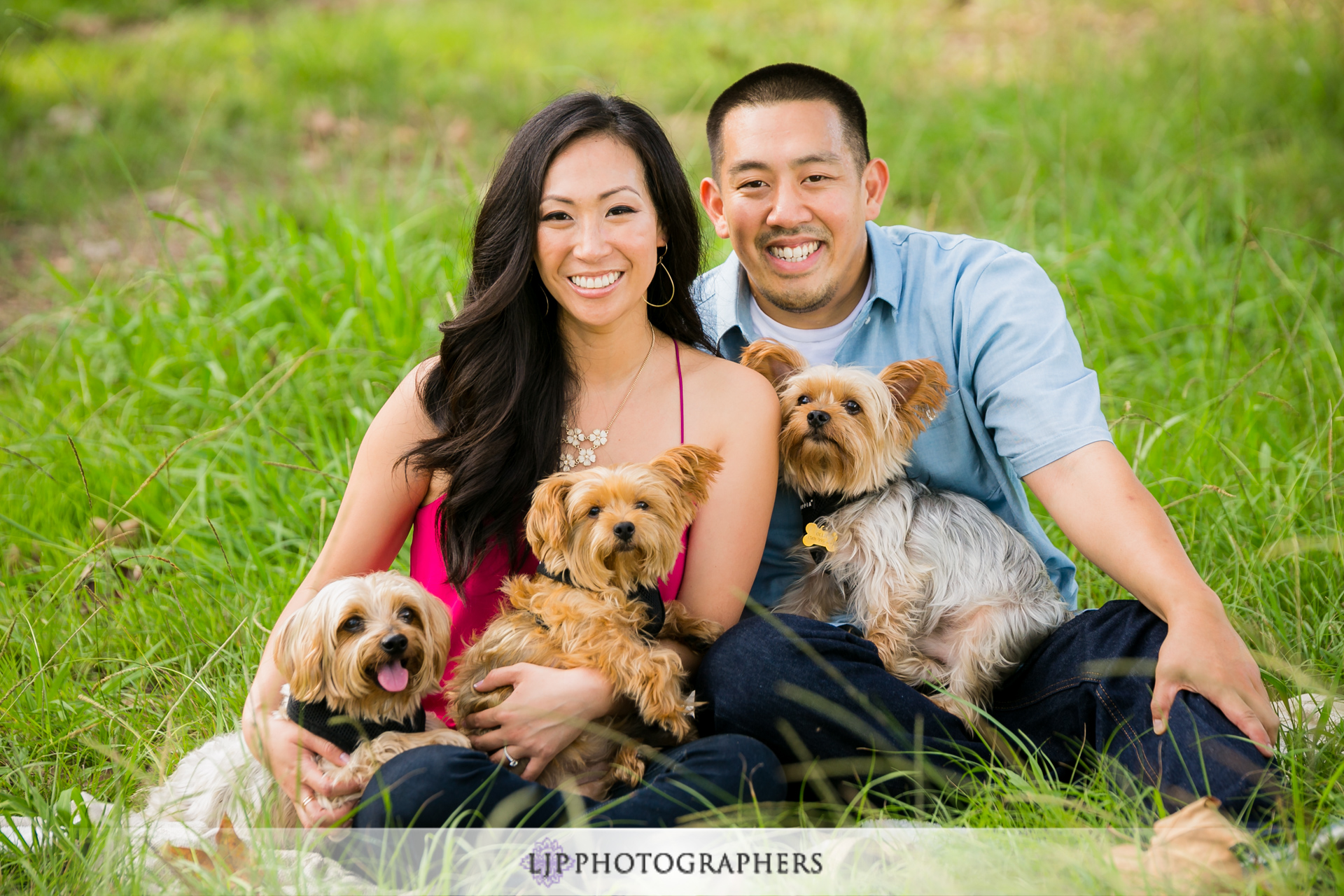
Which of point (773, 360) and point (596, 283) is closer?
point (596, 283)

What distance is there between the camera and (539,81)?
9.41 meters

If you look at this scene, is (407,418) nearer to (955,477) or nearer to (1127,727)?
(955,477)

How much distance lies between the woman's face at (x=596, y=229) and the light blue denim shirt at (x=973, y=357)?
0.73 meters

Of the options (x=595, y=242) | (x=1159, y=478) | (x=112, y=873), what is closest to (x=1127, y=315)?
(x=1159, y=478)

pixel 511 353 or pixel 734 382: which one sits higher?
pixel 511 353

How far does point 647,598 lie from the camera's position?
114 inches

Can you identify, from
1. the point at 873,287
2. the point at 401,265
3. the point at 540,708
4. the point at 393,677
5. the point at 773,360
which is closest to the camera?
the point at 393,677

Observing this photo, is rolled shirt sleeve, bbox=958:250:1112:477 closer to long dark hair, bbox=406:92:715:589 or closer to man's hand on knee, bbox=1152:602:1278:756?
man's hand on knee, bbox=1152:602:1278:756

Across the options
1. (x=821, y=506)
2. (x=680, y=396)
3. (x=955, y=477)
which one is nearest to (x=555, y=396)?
(x=680, y=396)

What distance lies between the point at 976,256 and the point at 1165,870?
2124 mm

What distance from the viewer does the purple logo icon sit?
2.50 meters

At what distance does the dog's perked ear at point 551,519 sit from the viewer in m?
2.71

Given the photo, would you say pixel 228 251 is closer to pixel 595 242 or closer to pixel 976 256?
pixel 595 242

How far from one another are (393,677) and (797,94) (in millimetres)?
2396
